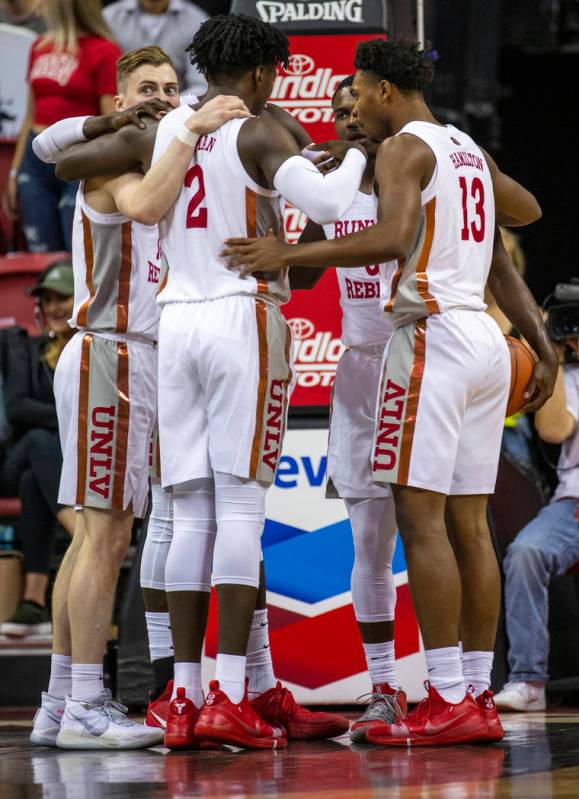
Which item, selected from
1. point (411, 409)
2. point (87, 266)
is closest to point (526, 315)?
point (411, 409)

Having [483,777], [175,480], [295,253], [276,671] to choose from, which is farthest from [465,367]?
[276,671]

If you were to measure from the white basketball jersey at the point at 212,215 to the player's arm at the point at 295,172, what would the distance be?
38mm

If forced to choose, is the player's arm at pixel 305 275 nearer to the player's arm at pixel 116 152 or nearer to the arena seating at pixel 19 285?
the player's arm at pixel 116 152

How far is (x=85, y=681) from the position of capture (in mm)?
3762

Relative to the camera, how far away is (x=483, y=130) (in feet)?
26.3

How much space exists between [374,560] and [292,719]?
0.52m

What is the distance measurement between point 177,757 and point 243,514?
24.9 inches

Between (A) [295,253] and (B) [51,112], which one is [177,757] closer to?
(A) [295,253]

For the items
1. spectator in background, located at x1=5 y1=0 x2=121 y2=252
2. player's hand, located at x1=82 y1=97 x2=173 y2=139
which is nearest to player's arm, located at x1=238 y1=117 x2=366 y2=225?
player's hand, located at x1=82 y1=97 x2=173 y2=139

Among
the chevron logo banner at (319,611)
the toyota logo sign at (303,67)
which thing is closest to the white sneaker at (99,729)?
the chevron logo banner at (319,611)

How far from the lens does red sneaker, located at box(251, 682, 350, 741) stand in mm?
3838

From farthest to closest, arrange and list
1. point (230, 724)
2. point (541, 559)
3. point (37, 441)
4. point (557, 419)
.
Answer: point (37, 441)
point (557, 419)
point (541, 559)
point (230, 724)

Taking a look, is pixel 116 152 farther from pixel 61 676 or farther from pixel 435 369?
pixel 61 676

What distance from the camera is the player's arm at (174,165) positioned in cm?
360
